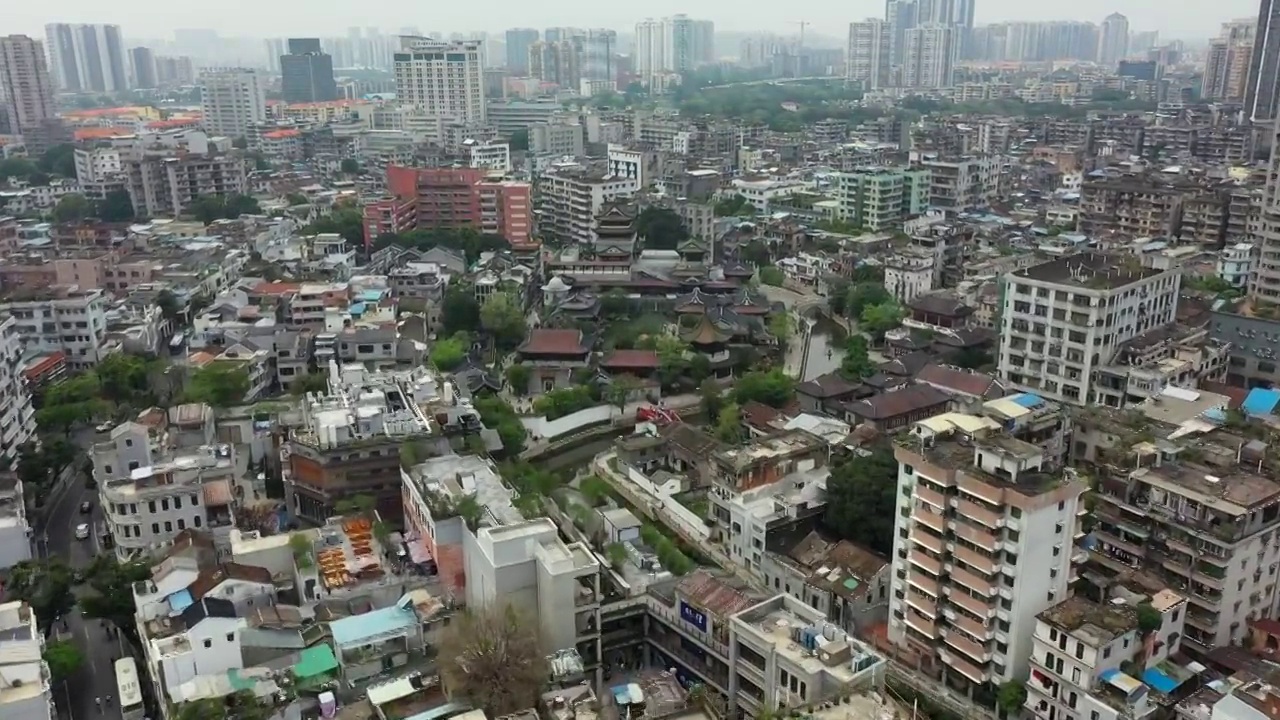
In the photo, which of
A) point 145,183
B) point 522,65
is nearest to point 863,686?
point 145,183

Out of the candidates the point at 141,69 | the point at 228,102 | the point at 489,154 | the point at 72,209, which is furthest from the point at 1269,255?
the point at 141,69

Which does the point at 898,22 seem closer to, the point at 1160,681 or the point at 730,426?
the point at 730,426

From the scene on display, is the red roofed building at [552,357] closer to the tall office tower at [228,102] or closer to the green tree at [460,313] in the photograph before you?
the green tree at [460,313]

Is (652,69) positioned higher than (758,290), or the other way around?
(652,69)

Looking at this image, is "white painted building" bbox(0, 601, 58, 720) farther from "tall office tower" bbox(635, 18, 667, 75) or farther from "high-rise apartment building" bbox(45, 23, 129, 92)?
"tall office tower" bbox(635, 18, 667, 75)

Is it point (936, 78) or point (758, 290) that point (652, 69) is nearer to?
point (936, 78)

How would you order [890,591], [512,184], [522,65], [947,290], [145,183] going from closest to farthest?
[890,591]
[947,290]
[512,184]
[145,183]
[522,65]
